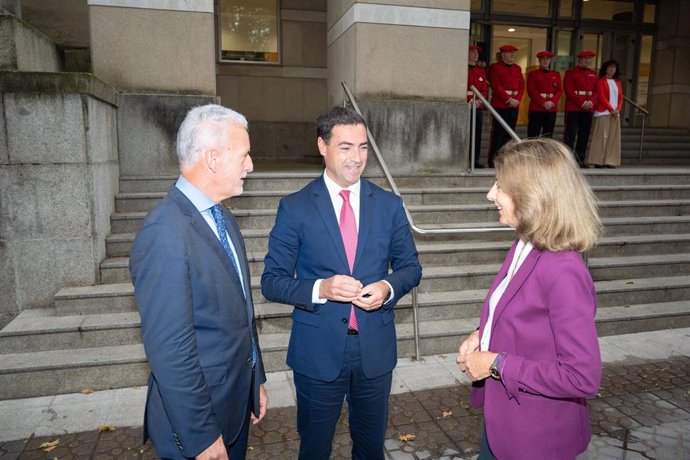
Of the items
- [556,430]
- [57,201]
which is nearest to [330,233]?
[556,430]

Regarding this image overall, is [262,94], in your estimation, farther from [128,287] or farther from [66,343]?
[66,343]

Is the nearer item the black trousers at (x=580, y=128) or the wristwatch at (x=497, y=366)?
the wristwatch at (x=497, y=366)

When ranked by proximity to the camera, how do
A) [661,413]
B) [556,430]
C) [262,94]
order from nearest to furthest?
[556,430], [661,413], [262,94]

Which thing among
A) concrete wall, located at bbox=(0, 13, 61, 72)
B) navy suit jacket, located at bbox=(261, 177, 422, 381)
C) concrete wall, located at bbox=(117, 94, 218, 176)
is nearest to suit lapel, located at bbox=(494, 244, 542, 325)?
navy suit jacket, located at bbox=(261, 177, 422, 381)

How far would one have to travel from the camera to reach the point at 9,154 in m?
4.51

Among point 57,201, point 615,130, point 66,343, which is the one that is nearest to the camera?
point 66,343

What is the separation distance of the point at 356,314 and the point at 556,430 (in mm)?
1005

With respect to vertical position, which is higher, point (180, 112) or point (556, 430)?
point (180, 112)

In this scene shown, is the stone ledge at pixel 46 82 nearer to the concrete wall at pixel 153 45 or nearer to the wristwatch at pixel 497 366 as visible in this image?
the concrete wall at pixel 153 45

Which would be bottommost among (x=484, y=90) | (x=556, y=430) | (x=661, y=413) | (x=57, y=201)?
(x=661, y=413)

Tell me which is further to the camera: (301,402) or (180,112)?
(180,112)

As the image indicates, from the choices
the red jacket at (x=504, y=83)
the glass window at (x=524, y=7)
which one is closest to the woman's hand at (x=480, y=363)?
the red jacket at (x=504, y=83)

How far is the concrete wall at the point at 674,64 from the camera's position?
13.8 meters

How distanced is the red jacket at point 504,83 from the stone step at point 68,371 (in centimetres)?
738
